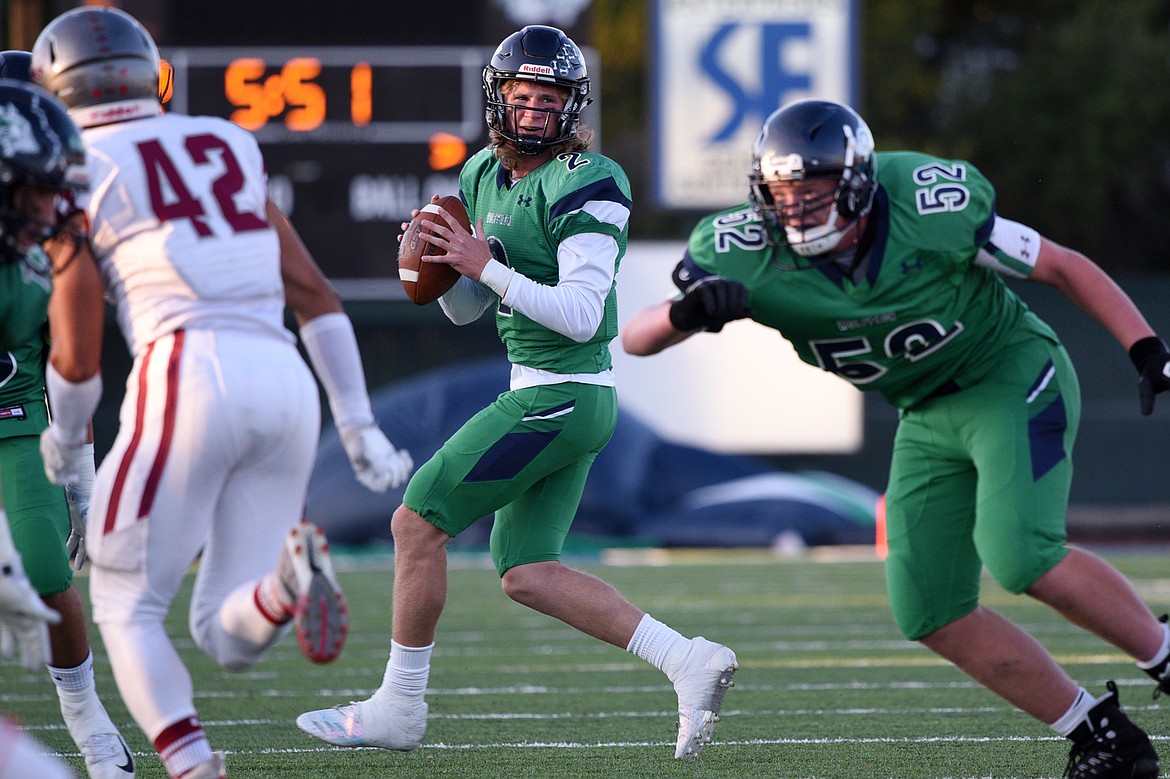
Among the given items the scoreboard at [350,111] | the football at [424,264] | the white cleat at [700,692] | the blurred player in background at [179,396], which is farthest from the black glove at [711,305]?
the scoreboard at [350,111]

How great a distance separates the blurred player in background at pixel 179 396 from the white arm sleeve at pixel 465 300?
1.03 meters

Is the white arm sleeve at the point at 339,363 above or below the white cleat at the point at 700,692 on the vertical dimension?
above

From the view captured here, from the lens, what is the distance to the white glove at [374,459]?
3139 millimetres

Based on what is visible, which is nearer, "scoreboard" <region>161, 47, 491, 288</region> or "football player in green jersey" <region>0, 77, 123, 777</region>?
"football player in green jersey" <region>0, 77, 123, 777</region>

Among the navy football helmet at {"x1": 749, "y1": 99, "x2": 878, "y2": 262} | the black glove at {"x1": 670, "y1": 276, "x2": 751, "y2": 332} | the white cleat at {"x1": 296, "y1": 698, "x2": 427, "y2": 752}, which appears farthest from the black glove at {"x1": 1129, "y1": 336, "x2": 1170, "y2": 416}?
the white cleat at {"x1": 296, "y1": 698, "x2": 427, "y2": 752}

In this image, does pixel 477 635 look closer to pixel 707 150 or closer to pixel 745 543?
pixel 745 543

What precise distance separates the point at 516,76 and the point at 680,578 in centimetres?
532

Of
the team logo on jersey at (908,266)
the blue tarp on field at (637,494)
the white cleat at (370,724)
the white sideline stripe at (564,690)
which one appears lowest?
the blue tarp on field at (637,494)

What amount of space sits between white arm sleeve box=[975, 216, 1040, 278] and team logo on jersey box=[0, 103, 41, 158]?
194 cm

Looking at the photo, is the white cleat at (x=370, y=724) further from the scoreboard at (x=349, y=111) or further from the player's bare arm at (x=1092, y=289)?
the scoreboard at (x=349, y=111)

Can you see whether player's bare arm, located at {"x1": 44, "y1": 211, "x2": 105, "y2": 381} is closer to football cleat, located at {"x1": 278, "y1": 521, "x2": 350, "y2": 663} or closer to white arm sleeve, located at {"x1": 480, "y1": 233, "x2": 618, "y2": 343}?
football cleat, located at {"x1": 278, "y1": 521, "x2": 350, "y2": 663}

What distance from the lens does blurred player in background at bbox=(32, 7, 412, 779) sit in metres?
2.93

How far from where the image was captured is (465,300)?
13.6ft

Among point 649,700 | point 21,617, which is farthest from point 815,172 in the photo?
point 649,700
